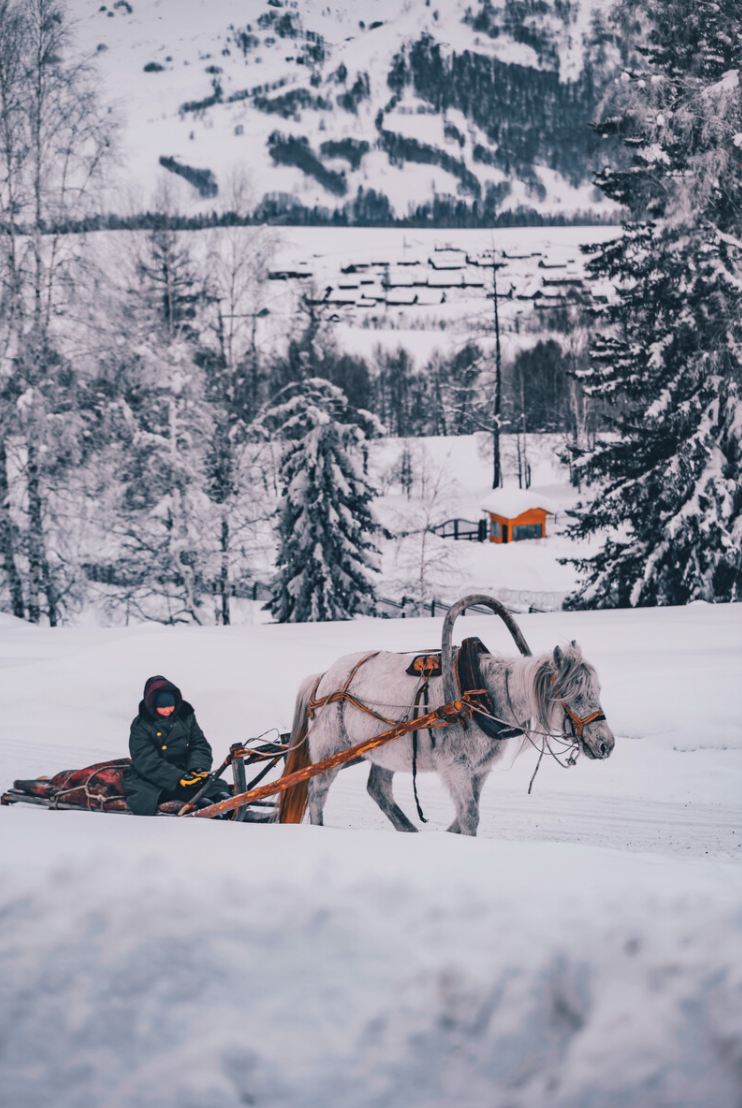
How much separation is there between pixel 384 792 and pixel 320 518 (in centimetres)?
1582

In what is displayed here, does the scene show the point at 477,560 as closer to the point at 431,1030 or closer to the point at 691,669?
the point at 691,669

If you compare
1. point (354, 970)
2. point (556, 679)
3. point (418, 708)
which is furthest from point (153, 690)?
point (354, 970)

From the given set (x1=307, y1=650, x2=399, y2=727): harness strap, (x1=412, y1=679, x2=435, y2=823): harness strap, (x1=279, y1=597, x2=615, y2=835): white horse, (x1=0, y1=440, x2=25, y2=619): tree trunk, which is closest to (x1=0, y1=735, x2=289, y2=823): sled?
(x1=279, y1=597, x2=615, y2=835): white horse

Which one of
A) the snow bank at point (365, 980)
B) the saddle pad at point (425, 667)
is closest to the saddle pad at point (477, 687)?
the saddle pad at point (425, 667)

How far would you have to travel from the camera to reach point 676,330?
1533 centimetres

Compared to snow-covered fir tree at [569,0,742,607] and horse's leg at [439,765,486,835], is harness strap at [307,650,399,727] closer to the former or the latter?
horse's leg at [439,765,486,835]

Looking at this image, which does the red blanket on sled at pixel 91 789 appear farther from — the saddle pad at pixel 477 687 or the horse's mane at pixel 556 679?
the horse's mane at pixel 556 679

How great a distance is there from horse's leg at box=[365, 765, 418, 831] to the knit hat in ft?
5.16

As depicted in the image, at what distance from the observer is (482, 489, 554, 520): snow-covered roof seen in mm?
37688

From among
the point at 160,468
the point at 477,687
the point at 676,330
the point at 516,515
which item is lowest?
the point at 516,515

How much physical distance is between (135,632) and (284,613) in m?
9.70

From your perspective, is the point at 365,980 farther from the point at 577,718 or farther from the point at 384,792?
the point at 384,792

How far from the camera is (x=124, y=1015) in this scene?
10.1ft

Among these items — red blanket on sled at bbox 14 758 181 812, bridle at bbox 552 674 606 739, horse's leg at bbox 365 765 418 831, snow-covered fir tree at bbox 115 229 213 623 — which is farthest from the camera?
snow-covered fir tree at bbox 115 229 213 623
